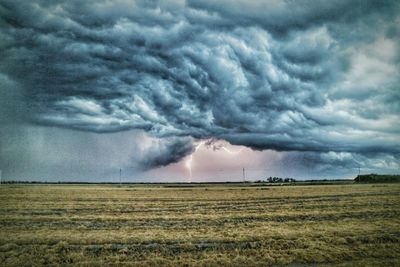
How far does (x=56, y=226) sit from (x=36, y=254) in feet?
31.3

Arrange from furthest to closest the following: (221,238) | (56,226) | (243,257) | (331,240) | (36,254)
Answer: (56,226) → (221,238) → (331,240) → (36,254) → (243,257)

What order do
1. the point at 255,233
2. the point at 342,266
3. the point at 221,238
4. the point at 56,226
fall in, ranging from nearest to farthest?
the point at 342,266 < the point at 221,238 < the point at 255,233 < the point at 56,226

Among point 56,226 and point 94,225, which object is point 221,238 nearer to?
point 94,225

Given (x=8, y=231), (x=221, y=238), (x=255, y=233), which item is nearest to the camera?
(x=221, y=238)

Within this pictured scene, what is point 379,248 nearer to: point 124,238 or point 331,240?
point 331,240

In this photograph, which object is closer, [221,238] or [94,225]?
[221,238]

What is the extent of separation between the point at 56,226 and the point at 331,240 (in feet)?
70.3

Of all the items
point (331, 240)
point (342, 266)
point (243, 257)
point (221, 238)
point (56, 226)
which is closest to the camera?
point (342, 266)

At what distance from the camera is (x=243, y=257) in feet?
49.7

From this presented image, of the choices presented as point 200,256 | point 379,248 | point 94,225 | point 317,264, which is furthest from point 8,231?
point 379,248

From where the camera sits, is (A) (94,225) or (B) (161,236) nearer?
(B) (161,236)

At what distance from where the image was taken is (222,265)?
1427 centimetres

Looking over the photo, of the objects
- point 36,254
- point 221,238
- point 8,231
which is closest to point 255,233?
point 221,238

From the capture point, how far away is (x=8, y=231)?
2273 cm
